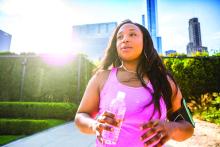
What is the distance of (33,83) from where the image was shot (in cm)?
1400

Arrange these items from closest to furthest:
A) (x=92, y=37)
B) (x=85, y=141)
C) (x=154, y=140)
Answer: (x=154, y=140) → (x=85, y=141) → (x=92, y=37)

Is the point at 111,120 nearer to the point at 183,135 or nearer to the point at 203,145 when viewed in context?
the point at 183,135

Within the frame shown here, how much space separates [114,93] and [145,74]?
1.05ft

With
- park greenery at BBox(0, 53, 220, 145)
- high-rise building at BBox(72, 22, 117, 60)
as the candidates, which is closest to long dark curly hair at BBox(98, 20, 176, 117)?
park greenery at BBox(0, 53, 220, 145)

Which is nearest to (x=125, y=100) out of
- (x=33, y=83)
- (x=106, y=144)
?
(x=106, y=144)

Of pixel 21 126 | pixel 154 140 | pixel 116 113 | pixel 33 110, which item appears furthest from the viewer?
pixel 33 110

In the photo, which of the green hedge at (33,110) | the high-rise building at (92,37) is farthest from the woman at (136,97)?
the high-rise building at (92,37)

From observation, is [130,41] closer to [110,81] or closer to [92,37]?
[110,81]

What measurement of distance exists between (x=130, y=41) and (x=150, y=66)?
0.89 ft

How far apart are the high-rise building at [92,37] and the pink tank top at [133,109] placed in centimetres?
18654

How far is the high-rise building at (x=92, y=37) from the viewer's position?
186m

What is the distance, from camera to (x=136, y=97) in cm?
129

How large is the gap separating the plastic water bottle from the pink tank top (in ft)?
0.11

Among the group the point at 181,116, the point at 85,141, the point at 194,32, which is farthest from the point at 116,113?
the point at 194,32
